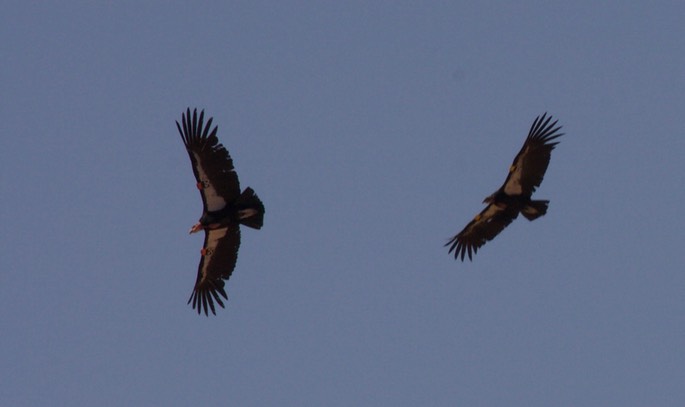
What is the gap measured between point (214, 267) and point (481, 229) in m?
6.95

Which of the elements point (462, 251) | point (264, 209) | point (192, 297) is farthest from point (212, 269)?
point (462, 251)

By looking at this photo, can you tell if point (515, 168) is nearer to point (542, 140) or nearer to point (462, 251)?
point (542, 140)

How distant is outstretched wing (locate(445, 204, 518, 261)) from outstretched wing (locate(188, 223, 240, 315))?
5.93 metres

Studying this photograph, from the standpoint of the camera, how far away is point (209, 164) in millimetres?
33750

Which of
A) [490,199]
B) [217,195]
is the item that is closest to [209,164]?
[217,195]

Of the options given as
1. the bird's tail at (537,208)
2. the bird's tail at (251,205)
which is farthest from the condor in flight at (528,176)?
the bird's tail at (251,205)

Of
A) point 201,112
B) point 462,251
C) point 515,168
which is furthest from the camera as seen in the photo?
point 462,251

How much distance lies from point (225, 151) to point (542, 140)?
25.9ft

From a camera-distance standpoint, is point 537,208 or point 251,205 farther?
point 537,208

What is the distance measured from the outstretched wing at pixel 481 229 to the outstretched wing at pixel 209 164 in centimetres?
694

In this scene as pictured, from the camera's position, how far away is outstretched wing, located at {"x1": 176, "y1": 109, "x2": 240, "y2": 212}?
3350 centimetres

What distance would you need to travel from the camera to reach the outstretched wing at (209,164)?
33.5 m

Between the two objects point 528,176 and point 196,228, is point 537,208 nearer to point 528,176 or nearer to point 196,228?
point 528,176

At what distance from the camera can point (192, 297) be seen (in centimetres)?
3650
